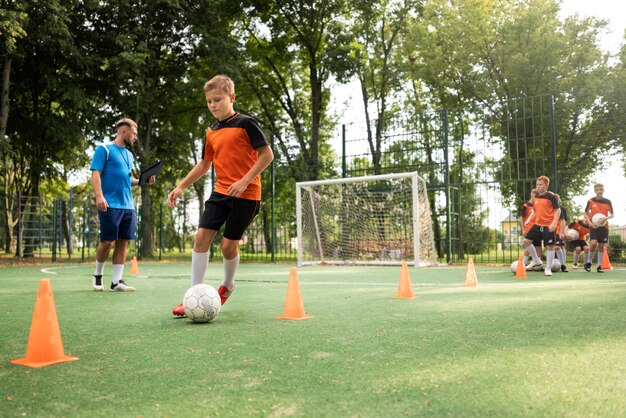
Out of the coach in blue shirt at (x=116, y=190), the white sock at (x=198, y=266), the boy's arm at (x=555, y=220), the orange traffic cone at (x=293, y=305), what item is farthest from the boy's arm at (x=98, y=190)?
the boy's arm at (x=555, y=220)

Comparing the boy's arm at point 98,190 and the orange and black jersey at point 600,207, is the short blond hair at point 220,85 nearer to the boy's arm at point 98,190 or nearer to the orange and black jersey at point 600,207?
the boy's arm at point 98,190

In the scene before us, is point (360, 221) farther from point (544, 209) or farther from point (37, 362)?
point (37, 362)

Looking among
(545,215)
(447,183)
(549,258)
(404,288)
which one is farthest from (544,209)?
(447,183)

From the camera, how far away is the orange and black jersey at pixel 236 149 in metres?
4.69

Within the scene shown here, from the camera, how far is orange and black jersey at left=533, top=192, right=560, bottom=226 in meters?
10.4

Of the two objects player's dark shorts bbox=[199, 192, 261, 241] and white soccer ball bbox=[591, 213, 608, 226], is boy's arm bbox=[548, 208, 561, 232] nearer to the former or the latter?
white soccer ball bbox=[591, 213, 608, 226]

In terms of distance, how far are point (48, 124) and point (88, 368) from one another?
Answer: 20.7m

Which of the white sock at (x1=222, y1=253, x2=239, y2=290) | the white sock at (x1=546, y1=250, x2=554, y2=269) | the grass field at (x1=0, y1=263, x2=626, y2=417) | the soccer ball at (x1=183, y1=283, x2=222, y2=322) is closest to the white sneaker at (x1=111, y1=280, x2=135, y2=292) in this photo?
the grass field at (x1=0, y1=263, x2=626, y2=417)

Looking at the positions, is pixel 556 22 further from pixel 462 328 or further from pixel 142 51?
pixel 462 328

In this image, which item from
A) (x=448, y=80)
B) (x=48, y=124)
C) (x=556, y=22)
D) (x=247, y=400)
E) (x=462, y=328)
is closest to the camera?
(x=247, y=400)

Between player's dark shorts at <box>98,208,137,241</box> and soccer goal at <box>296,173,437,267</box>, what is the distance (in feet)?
32.0

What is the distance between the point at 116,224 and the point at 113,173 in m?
0.65

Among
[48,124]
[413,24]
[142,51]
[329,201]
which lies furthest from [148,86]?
[413,24]

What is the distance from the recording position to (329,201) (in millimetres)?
18172
